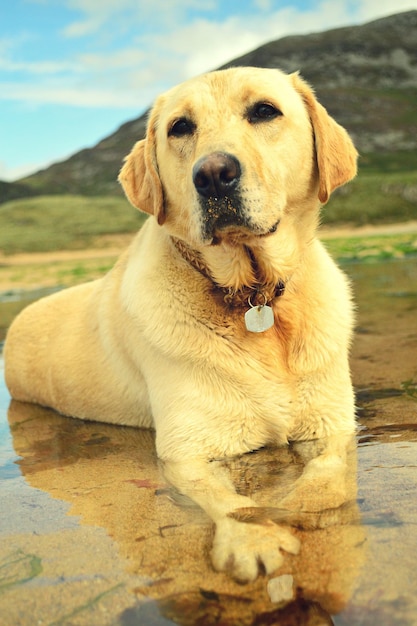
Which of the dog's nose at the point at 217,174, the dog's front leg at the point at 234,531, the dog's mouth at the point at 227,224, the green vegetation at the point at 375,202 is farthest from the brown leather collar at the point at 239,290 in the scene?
the green vegetation at the point at 375,202

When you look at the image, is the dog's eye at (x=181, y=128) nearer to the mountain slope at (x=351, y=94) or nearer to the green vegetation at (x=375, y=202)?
the green vegetation at (x=375, y=202)

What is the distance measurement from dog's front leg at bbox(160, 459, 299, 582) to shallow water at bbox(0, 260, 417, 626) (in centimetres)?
5

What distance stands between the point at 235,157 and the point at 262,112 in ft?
2.02

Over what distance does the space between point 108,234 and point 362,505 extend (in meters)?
38.0

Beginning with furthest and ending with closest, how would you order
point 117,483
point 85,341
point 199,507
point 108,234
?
point 108,234, point 85,341, point 117,483, point 199,507

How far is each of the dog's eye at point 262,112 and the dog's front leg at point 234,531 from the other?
184 centimetres

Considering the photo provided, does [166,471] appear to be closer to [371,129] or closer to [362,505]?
[362,505]

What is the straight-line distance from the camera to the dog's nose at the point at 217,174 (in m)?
2.95

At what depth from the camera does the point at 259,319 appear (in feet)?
11.0

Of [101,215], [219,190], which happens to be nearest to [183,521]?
[219,190]

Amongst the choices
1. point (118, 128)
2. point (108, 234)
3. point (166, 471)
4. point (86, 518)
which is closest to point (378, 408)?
point (166, 471)

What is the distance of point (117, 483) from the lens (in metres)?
3.04

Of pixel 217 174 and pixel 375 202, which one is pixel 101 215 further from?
pixel 217 174

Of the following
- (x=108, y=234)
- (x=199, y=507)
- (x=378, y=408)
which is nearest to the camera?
(x=199, y=507)
